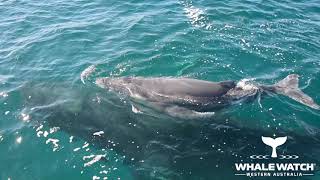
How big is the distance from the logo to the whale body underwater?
2876 mm

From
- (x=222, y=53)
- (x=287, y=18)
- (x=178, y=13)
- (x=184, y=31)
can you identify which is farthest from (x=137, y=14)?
(x=287, y=18)

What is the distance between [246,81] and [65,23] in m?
12.2

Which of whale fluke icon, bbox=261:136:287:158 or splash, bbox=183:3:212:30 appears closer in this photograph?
whale fluke icon, bbox=261:136:287:158

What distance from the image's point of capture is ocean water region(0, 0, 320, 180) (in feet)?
46.6

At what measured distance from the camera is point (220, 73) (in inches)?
733

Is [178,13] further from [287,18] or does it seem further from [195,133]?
[195,133]

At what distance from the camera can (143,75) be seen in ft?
61.8

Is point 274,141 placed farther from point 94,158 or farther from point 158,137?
point 94,158

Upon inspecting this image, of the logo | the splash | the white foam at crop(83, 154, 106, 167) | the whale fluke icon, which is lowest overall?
the logo

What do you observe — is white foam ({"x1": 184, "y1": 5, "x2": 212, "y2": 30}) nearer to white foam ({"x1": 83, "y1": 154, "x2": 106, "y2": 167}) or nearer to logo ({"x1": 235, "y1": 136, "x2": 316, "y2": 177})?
logo ({"x1": 235, "y1": 136, "x2": 316, "y2": 177})

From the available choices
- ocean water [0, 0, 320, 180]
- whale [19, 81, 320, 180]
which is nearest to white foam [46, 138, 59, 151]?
ocean water [0, 0, 320, 180]

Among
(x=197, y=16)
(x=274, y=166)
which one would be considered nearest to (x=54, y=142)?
(x=274, y=166)

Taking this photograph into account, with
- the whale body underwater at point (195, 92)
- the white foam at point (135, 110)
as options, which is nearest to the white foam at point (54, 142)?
→ the white foam at point (135, 110)

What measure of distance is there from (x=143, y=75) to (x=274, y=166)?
767 centimetres
